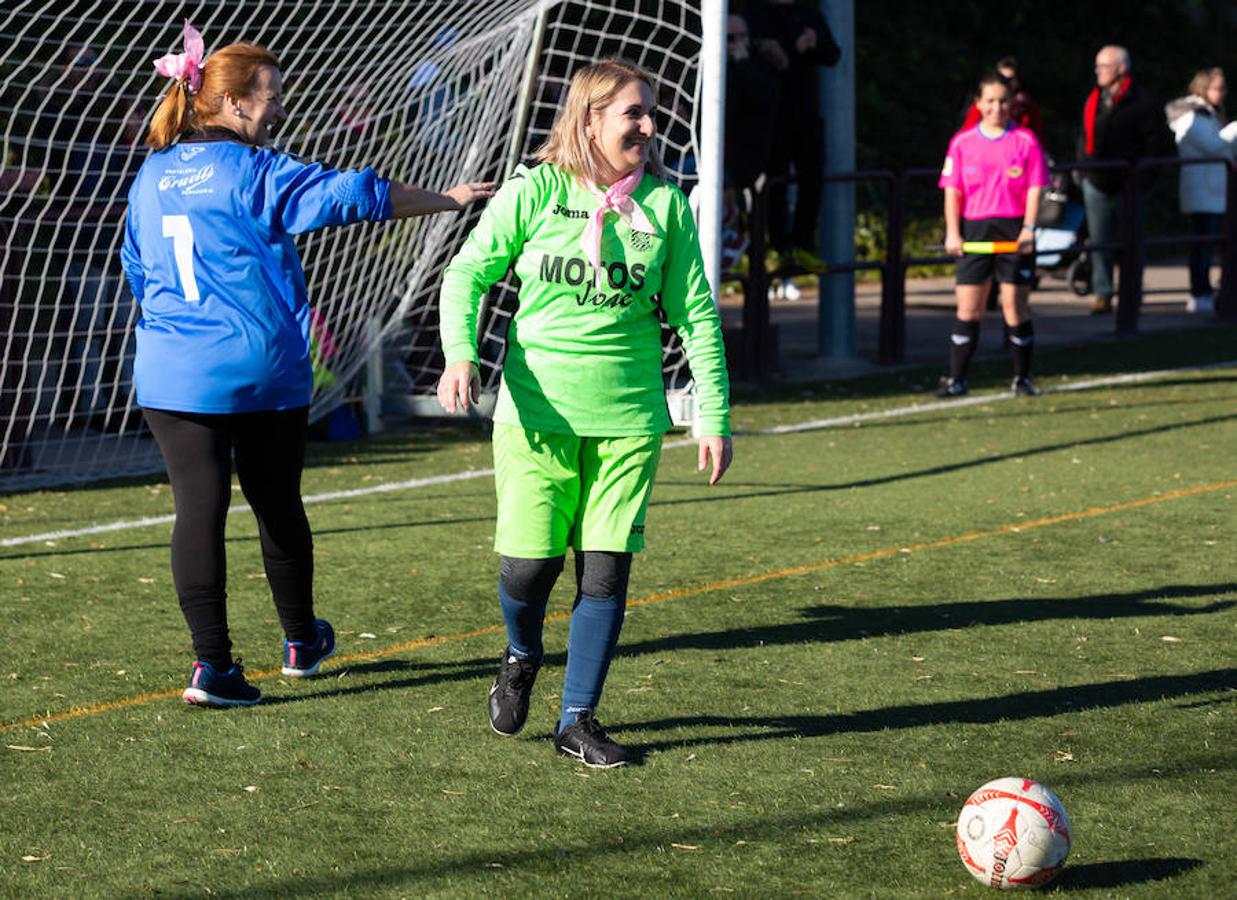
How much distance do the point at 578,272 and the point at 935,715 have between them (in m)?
1.50

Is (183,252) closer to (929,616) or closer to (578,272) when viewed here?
(578,272)

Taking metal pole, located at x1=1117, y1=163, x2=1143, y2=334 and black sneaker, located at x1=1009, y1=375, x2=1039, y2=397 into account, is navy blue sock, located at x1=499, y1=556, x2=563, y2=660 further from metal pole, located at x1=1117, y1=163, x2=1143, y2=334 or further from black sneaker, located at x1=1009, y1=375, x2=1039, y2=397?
metal pole, located at x1=1117, y1=163, x2=1143, y2=334

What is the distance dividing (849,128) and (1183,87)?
16.0 metres

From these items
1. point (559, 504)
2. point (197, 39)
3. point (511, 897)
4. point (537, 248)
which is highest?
point (197, 39)

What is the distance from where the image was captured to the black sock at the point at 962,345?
11.6 m

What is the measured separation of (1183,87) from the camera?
27812mm

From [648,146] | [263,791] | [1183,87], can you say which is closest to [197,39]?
[648,146]

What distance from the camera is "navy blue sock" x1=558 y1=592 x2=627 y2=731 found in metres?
4.73

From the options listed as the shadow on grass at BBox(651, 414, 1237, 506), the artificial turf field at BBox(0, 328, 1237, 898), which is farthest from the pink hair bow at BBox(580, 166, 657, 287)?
the shadow on grass at BBox(651, 414, 1237, 506)

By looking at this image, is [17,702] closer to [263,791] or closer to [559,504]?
[263,791]

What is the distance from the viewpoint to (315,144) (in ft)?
32.4

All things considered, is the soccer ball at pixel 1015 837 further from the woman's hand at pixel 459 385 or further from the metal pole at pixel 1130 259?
the metal pole at pixel 1130 259

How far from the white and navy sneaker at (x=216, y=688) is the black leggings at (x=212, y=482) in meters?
0.03

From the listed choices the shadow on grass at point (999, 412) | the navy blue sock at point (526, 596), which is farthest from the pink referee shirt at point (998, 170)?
the navy blue sock at point (526, 596)
